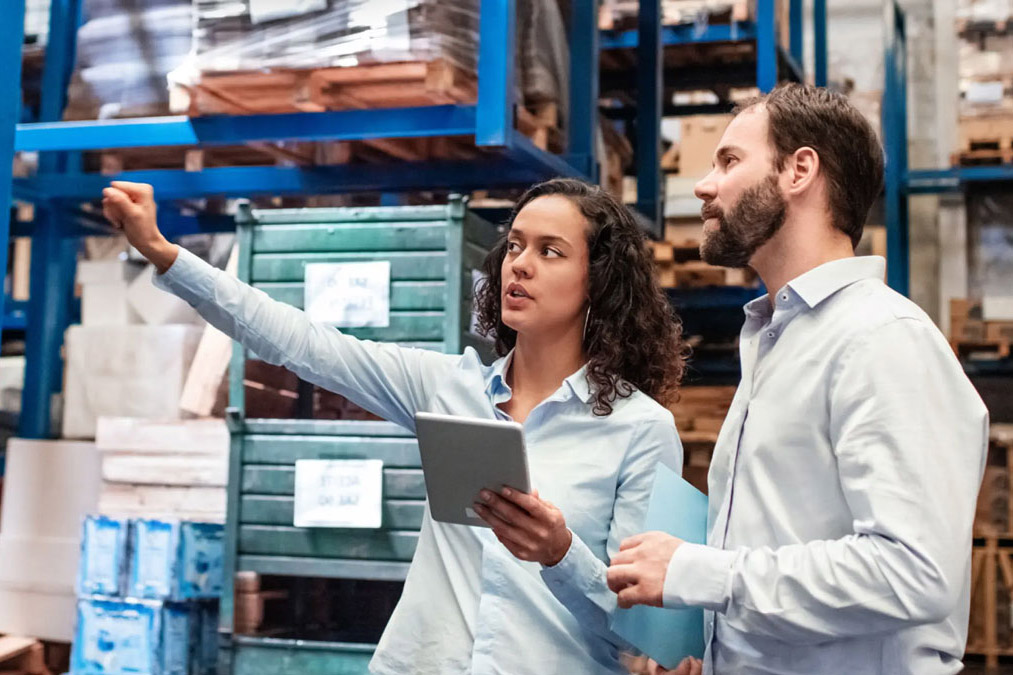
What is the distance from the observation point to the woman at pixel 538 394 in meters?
2.43

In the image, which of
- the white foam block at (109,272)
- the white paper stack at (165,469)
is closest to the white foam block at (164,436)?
the white paper stack at (165,469)

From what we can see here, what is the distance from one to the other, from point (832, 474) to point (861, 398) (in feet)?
0.48

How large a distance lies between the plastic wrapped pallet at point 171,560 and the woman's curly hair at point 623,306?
8.06 ft

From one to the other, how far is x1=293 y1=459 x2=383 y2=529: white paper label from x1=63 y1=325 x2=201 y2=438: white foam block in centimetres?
134

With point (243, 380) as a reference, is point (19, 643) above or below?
below

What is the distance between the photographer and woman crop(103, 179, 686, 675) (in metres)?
2.43

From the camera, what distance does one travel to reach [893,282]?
927 centimetres

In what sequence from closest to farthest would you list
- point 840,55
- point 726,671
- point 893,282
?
point 726,671, point 893,282, point 840,55

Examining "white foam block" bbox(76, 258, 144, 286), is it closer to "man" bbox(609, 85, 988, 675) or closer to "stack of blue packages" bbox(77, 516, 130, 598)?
"stack of blue packages" bbox(77, 516, 130, 598)

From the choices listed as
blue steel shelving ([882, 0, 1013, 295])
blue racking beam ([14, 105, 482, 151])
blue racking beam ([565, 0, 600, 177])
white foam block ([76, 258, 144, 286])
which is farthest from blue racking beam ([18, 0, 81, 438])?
blue steel shelving ([882, 0, 1013, 295])

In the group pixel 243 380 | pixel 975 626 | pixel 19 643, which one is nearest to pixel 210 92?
pixel 243 380

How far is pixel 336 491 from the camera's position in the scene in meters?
4.04

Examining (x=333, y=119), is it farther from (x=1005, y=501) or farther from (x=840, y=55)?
(x=840, y=55)

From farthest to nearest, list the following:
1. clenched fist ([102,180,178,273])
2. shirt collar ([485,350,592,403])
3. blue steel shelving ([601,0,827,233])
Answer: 1. blue steel shelving ([601,0,827,233])
2. shirt collar ([485,350,592,403])
3. clenched fist ([102,180,178,273])
